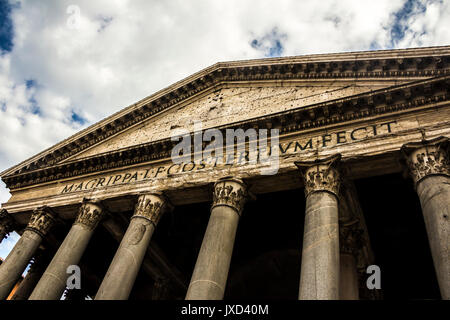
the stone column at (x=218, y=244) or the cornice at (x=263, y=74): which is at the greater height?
the cornice at (x=263, y=74)

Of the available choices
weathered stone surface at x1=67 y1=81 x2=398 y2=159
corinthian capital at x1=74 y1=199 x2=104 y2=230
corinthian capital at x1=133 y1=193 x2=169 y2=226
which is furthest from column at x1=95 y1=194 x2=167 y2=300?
weathered stone surface at x1=67 y1=81 x2=398 y2=159

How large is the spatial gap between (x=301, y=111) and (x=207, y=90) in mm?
5097

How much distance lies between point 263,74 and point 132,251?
271 inches

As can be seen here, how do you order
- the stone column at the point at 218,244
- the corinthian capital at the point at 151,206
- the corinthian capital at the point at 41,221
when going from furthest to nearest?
the corinthian capital at the point at 41,221 < the corinthian capital at the point at 151,206 < the stone column at the point at 218,244

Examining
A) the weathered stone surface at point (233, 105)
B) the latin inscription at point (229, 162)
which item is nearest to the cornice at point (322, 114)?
the latin inscription at point (229, 162)

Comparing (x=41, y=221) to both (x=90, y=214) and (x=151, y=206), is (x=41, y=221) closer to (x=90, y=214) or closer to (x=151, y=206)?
(x=90, y=214)

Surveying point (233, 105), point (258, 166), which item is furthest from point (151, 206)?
point (233, 105)

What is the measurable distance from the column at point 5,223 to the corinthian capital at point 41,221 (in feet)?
5.10

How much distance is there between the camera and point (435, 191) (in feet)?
21.2

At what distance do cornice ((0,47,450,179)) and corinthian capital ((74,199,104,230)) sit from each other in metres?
3.37

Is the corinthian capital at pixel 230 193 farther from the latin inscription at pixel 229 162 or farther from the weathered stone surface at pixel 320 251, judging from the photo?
the weathered stone surface at pixel 320 251

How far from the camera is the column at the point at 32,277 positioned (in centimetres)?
1280

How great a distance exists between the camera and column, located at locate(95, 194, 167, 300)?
8.14m
